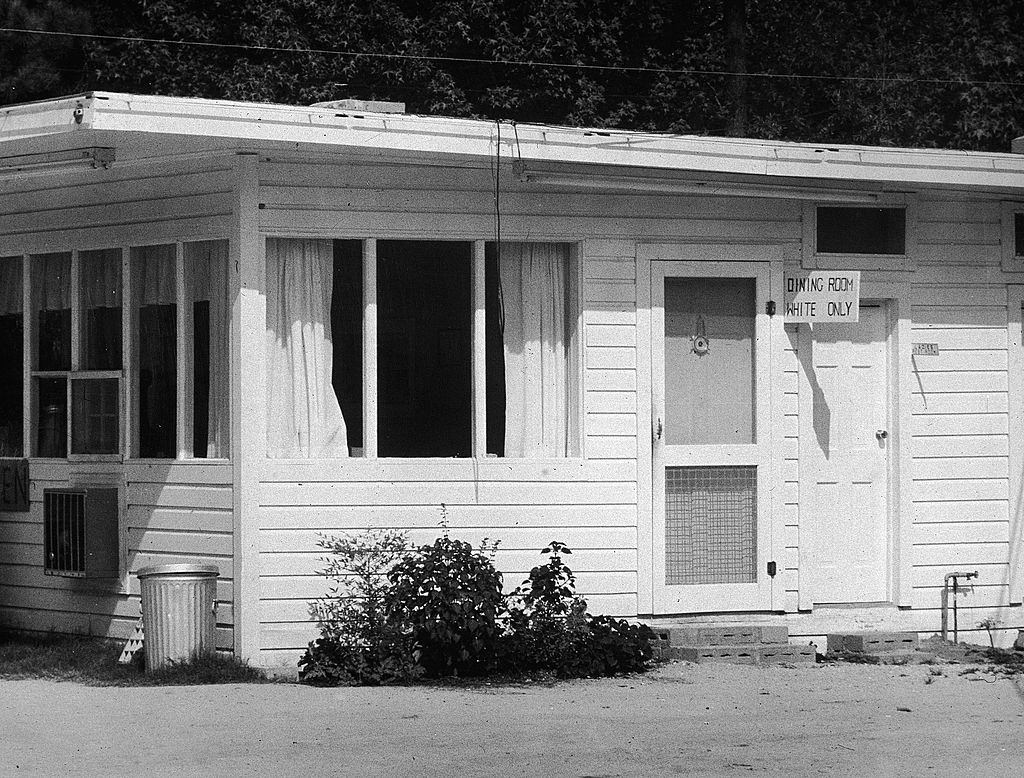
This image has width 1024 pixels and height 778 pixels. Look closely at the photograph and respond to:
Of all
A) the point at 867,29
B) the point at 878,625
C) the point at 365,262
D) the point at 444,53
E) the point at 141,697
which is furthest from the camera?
the point at 867,29

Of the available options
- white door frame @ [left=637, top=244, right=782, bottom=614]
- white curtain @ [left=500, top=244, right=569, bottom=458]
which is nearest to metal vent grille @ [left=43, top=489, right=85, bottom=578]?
white curtain @ [left=500, top=244, right=569, bottom=458]

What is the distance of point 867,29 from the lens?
25938 mm

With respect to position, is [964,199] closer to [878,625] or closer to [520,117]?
[878,625]

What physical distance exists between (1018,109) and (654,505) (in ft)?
56.2

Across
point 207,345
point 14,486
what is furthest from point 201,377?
point 14,486

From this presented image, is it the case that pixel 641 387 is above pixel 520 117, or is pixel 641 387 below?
below

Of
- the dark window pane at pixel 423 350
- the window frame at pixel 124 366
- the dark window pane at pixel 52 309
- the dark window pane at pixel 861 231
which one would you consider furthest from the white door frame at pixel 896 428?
the dark window pane at pixel 52 309

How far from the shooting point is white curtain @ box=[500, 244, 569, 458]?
961cm

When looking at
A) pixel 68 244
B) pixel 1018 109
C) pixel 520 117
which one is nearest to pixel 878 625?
pixel 68 244

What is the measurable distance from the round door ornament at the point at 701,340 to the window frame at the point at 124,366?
320 cm

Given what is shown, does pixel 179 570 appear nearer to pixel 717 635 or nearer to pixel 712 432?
pixel 717 635

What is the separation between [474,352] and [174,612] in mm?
2566

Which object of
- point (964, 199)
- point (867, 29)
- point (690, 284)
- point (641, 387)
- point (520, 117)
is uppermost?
point (867, 29)

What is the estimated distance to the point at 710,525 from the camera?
9820mm
